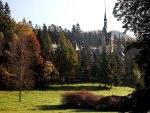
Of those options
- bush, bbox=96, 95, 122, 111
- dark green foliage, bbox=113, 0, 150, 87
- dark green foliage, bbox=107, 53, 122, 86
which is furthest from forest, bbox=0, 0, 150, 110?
dark green foliage, bbox=113, 0, 150, 87

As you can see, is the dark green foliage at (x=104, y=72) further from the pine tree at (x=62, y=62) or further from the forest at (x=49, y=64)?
the pine tree at (x=62, y=62)

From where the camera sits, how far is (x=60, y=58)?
8550 cm

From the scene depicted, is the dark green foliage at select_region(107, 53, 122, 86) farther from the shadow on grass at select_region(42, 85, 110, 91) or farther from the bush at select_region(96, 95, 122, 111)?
the bush at select_region(96, 95, 122, 111)

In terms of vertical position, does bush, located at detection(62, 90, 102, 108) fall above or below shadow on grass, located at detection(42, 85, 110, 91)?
below

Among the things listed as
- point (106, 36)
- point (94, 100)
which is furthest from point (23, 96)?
point (106, 36)

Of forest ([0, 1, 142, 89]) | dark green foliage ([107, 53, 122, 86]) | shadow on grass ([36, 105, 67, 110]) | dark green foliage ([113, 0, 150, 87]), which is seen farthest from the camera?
dark green foliage ([107, 53, 122, 86])

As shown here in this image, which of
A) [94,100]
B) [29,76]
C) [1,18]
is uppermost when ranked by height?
[1,18]

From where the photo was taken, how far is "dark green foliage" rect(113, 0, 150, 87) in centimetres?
1419

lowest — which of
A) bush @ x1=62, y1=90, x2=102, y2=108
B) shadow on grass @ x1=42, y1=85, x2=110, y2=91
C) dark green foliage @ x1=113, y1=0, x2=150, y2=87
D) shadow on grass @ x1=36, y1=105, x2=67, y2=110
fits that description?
shadow on grass @ x1=36, y1=105, x2=67, y2=110

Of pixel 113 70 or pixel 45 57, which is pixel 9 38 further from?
pixel 113 70

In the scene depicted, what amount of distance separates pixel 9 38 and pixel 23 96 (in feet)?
103

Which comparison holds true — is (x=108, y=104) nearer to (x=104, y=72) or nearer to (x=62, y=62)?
(x=104, y=72)

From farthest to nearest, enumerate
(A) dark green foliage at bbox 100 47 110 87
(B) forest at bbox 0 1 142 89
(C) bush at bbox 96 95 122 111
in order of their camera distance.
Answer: (A) dark green foliage at bbox 100 47 110 87 → (B) forest at bbox 0 1 142 89 → (C) bush at bbox 96 95 122 111

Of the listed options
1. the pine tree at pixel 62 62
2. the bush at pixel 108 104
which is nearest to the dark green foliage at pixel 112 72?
the pine tree at pixel 62 62
